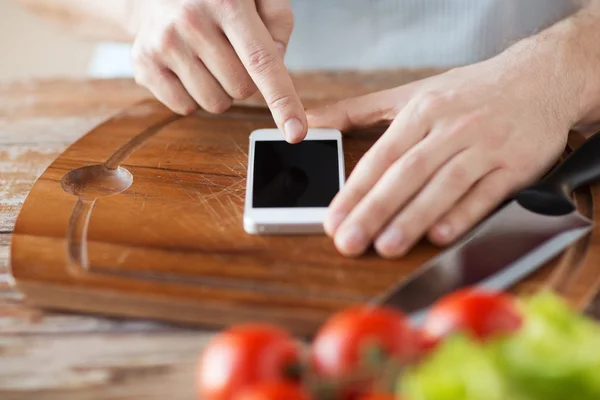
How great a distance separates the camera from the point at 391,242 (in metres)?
0.81

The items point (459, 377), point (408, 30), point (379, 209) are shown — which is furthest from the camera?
point (408, 30)

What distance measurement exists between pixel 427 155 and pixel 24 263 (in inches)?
20.0

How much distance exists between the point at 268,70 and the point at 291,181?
182 mm

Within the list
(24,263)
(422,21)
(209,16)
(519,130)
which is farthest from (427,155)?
(422,21)

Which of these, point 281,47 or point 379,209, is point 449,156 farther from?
point 281,47

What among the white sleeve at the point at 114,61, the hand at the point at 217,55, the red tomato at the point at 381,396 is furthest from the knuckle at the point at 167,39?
the red tomato at the point at 381,396

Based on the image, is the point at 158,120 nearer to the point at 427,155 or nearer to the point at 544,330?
the point at 427,155

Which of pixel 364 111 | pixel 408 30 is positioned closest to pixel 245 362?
pixel 364 111

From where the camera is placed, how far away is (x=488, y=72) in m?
1.05

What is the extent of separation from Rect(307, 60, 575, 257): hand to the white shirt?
1.13 feet

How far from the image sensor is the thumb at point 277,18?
1.09 meters

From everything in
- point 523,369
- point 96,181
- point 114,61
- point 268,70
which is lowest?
point 114,61

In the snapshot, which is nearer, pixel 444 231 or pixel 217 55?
pixel 444 231

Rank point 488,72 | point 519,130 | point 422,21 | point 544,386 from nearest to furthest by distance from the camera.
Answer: point 544,386 → point 519,130 → point 488,72 → point 422,21
